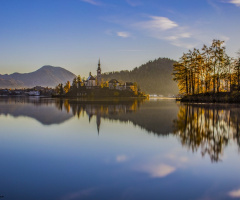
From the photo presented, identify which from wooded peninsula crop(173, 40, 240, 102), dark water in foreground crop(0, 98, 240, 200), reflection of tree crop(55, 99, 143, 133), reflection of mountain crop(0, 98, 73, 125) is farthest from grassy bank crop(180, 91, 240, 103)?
dark water in foreground crop(0, 98, 240, 200)

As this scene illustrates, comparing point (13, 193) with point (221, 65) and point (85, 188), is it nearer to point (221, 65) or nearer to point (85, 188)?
point (85, 188)

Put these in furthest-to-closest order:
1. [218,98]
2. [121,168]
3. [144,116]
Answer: [218,98] < [144,116] < [121,168]

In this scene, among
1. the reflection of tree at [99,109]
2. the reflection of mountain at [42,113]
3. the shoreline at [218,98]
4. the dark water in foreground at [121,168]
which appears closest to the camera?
the dark water in foreground at [121,168]

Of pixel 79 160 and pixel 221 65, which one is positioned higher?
pixel 221 65

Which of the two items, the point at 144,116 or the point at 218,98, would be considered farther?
the point at 218,98

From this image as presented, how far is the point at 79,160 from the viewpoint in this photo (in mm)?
11336

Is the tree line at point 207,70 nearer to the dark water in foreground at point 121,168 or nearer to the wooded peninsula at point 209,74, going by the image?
the wooded peninsula at point 209,74

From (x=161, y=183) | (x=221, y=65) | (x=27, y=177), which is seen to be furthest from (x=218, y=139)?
(x=221, y=65)

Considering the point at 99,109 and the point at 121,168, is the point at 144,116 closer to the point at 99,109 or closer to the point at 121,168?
the point at 99,109

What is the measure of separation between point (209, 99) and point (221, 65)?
12.4 meters

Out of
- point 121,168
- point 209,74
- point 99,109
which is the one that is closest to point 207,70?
point 209,74

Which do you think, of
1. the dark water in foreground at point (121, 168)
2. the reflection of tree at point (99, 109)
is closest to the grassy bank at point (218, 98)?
the reflection of tree at point (99, 109)

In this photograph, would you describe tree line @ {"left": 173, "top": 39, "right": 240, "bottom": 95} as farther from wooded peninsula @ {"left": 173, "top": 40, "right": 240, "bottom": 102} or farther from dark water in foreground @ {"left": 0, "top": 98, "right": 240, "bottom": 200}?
dark water in foreground @ {"left": 0, "top": 98, "right": 240, "bottom": 200}

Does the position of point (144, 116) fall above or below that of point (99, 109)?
below
